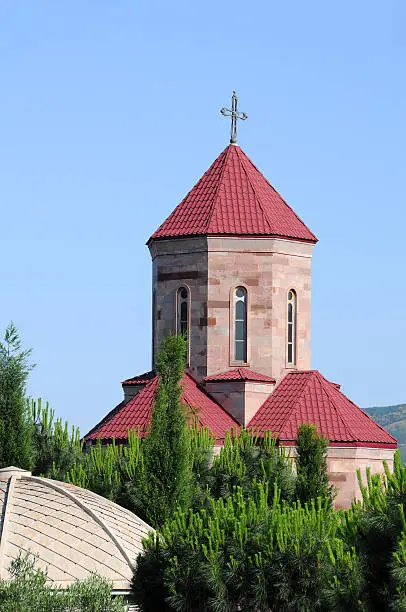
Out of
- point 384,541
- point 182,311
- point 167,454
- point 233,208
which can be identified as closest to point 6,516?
point 167,454

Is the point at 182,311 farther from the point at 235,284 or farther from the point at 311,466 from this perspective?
the point at 311,466

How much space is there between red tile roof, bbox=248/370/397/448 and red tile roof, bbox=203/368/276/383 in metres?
0.61

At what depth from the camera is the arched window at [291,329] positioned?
47062 mm

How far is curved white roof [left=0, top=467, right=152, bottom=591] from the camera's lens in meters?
31.0

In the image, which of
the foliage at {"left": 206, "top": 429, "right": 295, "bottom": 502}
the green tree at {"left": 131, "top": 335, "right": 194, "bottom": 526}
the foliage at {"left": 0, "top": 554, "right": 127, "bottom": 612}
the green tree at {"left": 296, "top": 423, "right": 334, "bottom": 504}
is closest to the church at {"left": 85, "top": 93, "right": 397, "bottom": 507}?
the foliage at {"left": 206, "top": 429, "right": 295, "bottom": 502}

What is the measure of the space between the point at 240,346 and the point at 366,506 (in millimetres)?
17393

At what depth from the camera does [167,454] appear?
37094mm

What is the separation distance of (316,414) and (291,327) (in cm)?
348

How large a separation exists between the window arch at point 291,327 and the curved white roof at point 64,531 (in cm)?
1351

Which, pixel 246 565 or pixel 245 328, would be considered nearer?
pixel 246 565

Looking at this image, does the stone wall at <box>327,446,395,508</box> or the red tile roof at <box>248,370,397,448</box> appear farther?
the red tile roof at <box>248,370,397,448</box>

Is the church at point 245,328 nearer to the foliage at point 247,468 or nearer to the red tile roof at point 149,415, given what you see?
the red tile roof at point 149,415

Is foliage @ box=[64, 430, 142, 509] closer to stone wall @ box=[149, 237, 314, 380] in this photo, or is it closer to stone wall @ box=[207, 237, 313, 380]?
stone wall @ box=[149, 237, 314, 380]

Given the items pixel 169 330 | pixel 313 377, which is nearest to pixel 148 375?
pixel 169 330
